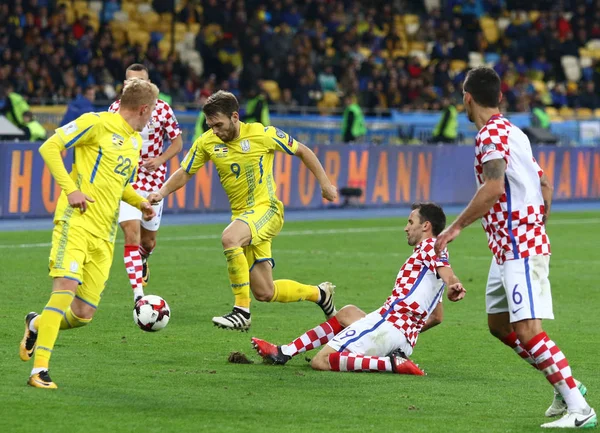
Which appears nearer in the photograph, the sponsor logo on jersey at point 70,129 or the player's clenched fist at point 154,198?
the sponsor logo on jersey at point 70,129

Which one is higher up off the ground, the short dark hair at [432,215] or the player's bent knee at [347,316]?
the short dark hair at [432,215]

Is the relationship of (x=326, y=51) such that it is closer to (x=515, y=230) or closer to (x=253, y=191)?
(x=253, y=191)

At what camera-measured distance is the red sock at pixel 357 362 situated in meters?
8.12

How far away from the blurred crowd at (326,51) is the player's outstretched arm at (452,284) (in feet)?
44.6

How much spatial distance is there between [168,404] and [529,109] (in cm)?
2712

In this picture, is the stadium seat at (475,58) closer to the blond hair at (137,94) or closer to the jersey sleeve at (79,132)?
the blond hair at (137,94)

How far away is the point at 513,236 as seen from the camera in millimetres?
6566

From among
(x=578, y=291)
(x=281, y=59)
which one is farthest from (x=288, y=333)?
(x=281, y=59)

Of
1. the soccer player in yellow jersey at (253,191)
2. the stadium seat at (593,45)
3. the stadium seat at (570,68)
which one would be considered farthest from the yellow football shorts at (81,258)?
the stadium seat at (593,45)

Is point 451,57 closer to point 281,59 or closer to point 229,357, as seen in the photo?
point 281,59

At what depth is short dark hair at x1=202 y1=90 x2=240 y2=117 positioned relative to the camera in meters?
8.92

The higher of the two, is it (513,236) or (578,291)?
(513,236)

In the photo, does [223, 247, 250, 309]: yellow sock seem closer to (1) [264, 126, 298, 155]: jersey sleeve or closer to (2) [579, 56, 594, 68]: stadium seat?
(1) [264, 126, 298, 155]: jersey sleeve

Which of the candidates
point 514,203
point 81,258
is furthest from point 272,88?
point 514,203
